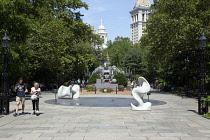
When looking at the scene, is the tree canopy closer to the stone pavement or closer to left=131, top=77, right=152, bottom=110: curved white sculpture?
left=131, top=77, right=152, bottom=110: curved white sculpture

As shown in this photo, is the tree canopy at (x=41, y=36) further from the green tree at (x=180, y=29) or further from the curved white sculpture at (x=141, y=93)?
the green tree at (x=180, y=29)

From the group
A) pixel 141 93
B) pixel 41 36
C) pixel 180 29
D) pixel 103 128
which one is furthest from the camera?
pixel 41 36

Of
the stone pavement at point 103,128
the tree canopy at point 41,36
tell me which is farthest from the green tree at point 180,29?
the stone pavement at point 103,128

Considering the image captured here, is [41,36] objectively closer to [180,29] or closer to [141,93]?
[180,29]

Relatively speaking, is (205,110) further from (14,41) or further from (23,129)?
(14,41)

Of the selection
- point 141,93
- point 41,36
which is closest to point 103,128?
point 141,93

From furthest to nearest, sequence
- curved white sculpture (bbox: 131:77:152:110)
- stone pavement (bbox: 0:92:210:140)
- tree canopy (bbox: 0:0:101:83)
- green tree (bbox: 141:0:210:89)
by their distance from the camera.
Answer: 1. green tree (bbox: 141:0:210:89)
2. tree canopy (bbox: 0:0:101:83)
3. curved white sculpture (bbox: 131:77:152:110)
4. stone pavement (bbox: 0:92:210:140)

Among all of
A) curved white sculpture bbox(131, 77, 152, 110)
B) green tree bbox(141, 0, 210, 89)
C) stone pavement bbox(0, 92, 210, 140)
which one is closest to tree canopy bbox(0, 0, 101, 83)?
Result: curved white sculpture bbox(131, 77, 152, 110)

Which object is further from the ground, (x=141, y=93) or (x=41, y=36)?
(x=41, y=36)

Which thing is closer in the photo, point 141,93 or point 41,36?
point 141,93

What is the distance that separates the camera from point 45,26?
33062 mm

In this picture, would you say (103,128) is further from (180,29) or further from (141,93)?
(180,29)

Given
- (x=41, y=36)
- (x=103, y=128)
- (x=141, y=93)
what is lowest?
(x=103, y=128)

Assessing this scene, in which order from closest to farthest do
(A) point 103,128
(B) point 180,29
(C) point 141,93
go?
(A) point 103,128, (C) point 141,93, (B) point 180,29
